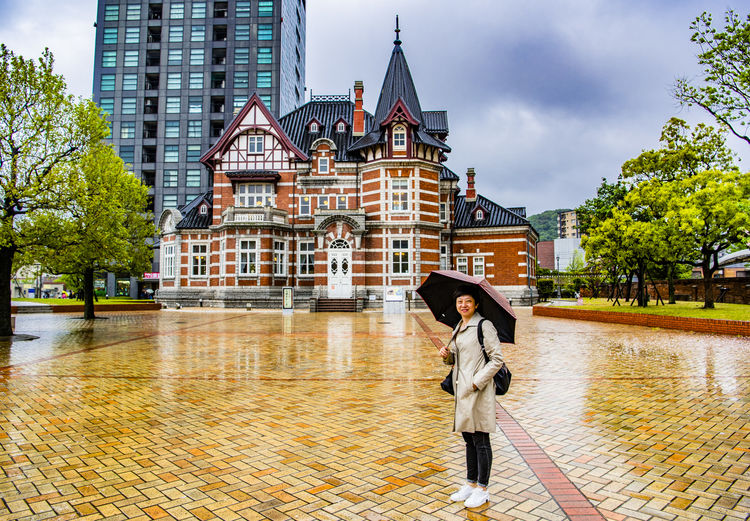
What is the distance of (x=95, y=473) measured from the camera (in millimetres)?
4777

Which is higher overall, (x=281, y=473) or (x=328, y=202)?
(x=328, y=202)

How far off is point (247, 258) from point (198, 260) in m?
6.67

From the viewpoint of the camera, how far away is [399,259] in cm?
3644

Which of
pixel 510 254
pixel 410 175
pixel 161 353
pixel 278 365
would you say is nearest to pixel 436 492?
pixel 278 365

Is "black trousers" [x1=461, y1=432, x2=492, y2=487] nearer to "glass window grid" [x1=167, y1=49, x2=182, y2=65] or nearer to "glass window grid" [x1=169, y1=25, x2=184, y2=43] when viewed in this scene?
"glass window grid" [x1=167, y1=49, x2=182, y2=65]

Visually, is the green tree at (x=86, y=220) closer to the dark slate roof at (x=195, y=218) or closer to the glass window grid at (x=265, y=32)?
the dark slate roof at (x=195, y=218)

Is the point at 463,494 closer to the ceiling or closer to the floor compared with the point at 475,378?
closer to the floor

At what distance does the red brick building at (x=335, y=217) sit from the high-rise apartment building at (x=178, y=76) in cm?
2321

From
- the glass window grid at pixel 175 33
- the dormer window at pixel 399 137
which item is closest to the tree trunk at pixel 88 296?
the dormer window at pixel 399 137

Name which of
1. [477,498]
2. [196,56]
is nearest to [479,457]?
[477,498]

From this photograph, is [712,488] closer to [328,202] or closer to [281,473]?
[281,473]

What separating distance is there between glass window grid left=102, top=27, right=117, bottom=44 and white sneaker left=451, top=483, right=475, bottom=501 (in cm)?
7473

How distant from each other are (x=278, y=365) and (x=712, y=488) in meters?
8.33

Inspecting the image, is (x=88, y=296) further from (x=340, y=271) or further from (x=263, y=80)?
(x=263, y=80)
